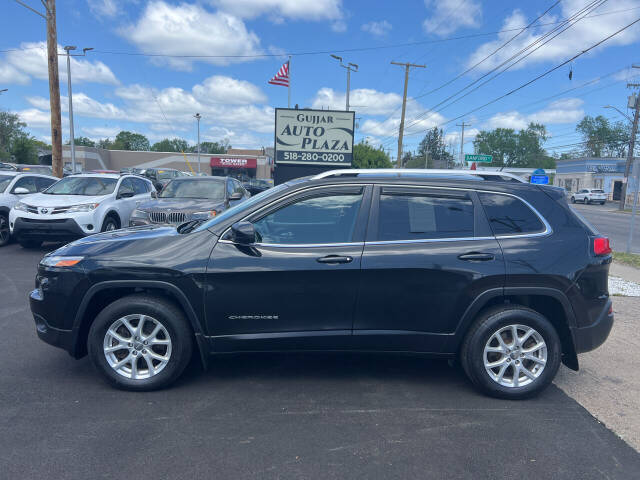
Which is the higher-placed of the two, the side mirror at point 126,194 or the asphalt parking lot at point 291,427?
the side mirror at point 126,194

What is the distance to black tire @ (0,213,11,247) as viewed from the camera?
10391 millimetres

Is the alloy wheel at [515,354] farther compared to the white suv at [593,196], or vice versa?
the white suv at [593,196]

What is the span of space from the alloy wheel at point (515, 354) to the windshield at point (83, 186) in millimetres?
9319

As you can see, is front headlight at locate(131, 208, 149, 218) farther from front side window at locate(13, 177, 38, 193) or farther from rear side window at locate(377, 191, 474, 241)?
rear side window at locate(377, 191, 474, 241)

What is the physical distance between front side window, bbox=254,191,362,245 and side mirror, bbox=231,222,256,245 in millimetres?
142

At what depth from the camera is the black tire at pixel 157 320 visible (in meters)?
3.75

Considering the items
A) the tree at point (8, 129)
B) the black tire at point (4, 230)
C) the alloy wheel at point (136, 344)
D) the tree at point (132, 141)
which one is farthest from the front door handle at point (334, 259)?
the tree at point (132, 141)

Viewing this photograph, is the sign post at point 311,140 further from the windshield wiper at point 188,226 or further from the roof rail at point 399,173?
the windshield wiper at point 188,226

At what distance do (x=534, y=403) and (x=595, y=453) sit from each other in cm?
73

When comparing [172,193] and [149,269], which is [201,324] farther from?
[172,193]

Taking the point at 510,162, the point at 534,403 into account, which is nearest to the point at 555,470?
the point at 534,403

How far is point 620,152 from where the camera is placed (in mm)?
96062

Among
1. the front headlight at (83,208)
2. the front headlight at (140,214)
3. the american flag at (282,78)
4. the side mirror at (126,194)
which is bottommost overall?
the front headlight at (140,214)

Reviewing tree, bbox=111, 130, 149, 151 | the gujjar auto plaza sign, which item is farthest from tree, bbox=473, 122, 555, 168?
the gujjar auto plaza sign
